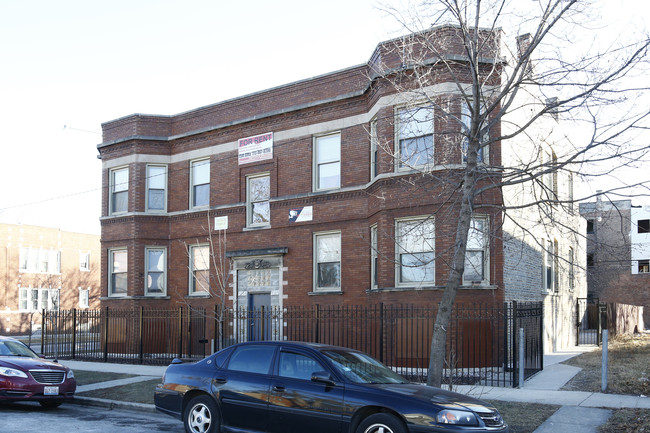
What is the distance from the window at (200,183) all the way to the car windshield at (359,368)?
15123mm

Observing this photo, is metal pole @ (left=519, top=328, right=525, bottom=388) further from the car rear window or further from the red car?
the red car

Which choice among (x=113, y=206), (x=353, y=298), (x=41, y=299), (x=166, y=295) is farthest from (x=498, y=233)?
(x=41, y=299)

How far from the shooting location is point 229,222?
2230cm

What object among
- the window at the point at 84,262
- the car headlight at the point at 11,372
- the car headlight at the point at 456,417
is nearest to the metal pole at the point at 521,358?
the car headlight at the point at 456,417

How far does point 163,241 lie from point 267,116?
20.9 ft

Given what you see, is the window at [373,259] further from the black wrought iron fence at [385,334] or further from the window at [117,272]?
the window at [117,272]

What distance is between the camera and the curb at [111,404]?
12.4 m

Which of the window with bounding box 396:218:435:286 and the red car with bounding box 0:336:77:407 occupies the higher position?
the window with bounding box 396:218:435:286

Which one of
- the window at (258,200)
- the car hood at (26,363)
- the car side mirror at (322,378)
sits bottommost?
the car hood at (26,363)

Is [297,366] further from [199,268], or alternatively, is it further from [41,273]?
[41,273]

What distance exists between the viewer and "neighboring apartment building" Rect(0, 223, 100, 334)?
44094 mm

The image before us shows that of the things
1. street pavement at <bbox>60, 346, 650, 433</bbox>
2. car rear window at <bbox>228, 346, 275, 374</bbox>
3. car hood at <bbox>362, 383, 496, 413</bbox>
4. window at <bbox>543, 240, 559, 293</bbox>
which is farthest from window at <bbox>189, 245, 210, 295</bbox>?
car hood at <bbox>362, 383, 496, 413</bbox>

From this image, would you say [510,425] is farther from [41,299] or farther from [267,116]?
[41,299]

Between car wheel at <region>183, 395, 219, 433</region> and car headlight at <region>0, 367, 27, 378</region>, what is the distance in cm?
459
